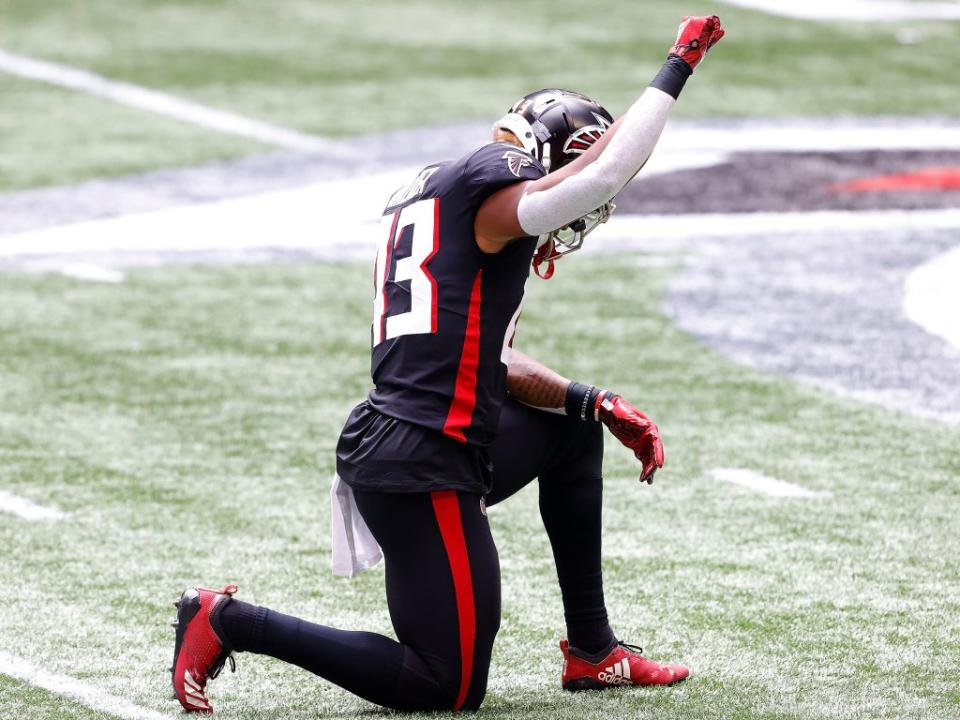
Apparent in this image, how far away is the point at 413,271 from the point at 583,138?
0.50m

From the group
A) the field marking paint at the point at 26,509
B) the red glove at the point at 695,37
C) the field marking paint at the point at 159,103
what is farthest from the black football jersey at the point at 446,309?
the field marking paint at the point at 159,103

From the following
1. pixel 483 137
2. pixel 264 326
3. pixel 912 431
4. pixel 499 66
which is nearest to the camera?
pixel 912 431

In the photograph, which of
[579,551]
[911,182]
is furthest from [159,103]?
[579,551]

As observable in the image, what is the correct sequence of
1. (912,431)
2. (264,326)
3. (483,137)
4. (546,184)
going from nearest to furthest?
(546,184) < (912,431) < (264,326) < (483,137)

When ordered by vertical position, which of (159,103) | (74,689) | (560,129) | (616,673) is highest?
(159,103)

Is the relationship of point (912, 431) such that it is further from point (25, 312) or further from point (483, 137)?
point (483, 137)

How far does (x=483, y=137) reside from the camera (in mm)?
12875

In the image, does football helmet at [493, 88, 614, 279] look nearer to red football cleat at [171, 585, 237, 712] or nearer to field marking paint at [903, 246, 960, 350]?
red football cleat at [171, 585, 237, 712]

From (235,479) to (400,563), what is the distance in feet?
7.67

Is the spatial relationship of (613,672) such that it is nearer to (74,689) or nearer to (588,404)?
(588,404)

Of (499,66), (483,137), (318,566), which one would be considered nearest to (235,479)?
(318,566)

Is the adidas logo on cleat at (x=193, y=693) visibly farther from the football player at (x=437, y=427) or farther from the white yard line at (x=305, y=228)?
the white yard line at (x=305, y=228)

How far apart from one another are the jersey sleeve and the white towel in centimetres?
82

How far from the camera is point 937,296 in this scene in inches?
348
